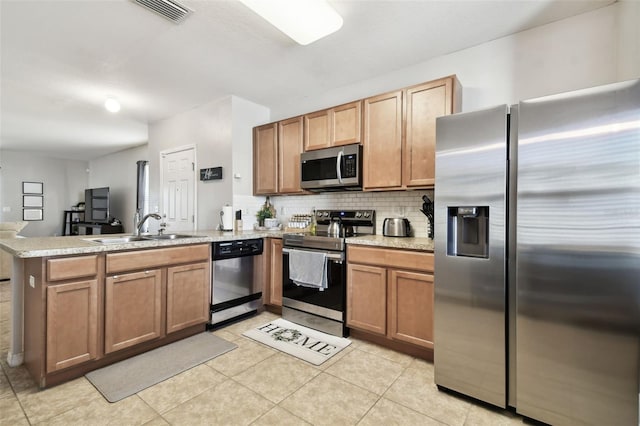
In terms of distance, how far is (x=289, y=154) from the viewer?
3.61 metres

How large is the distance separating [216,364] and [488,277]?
206 cm

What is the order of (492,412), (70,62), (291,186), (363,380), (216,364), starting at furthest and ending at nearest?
(291,186)
(70,62)
(216,364)
(363,380)
(492,412)

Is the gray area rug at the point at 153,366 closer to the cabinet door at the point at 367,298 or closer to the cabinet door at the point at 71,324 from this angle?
the cabinet door at the point at 71,324

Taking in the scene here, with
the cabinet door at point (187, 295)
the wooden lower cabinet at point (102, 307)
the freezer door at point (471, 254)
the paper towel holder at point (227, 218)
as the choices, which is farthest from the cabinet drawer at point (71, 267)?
the freezer door at point (471, 254)

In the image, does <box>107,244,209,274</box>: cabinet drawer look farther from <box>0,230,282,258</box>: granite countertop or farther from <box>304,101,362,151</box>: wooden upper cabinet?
<box>304,101,362,151</box>: wooden upper cabinet

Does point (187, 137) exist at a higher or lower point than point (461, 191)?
higher

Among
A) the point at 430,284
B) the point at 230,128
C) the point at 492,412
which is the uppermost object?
the point at 230,128

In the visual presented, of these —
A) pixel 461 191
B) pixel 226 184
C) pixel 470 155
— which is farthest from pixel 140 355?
pixel 470 155

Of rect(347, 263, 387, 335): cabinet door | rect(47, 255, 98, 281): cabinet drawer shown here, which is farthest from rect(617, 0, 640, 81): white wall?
rect(47, 255, 98, 281): cabinet drawer

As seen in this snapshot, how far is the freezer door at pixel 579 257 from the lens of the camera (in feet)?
4.56

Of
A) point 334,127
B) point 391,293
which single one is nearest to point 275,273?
point 391,293

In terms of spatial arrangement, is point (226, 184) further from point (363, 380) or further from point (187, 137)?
point (363, 380)

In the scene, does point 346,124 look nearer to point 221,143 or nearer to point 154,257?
point 221,143

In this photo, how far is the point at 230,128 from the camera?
376 cm
